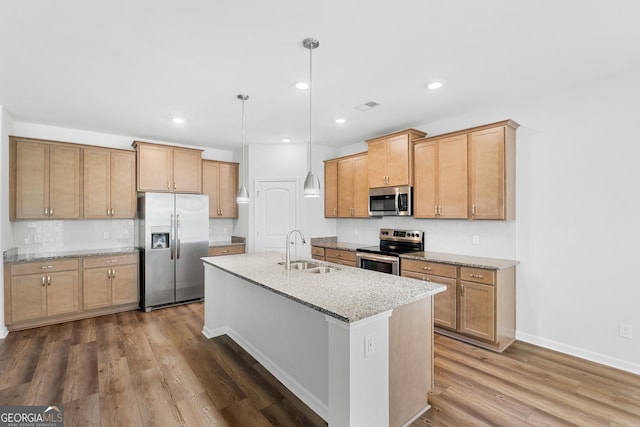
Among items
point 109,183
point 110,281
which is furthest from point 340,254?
point 109,183

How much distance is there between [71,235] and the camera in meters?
4.52

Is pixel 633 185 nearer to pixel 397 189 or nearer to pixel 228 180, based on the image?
pixel 397 189

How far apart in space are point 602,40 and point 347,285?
262 cm

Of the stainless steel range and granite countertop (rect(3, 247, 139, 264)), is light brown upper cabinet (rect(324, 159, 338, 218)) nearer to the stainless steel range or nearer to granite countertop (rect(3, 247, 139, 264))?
the stainless steel range

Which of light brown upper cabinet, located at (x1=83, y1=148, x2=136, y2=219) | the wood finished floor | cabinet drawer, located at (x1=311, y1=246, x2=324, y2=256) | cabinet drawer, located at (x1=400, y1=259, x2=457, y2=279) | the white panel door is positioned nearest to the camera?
Answer: the wood finished floor

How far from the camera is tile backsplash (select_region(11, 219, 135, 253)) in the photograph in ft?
13.8

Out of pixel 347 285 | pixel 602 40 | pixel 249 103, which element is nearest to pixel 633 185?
pixel 602 40

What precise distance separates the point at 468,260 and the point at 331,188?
2.78 m

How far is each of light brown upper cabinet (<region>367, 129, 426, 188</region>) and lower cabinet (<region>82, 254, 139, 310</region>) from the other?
12.5 feet

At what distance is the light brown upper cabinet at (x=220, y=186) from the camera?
5.55m

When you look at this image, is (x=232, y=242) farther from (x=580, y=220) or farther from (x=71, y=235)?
(x=580, y=220)

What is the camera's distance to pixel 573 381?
259 centimetres

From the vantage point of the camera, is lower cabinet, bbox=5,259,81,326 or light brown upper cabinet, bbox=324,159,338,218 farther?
light brown upper cabinet, bbox=324,159,338,218

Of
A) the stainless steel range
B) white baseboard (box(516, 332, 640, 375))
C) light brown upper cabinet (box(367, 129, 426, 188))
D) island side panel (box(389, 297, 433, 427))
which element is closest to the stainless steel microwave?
light brown upper cabinet (box(367, 129, 426, 188))
